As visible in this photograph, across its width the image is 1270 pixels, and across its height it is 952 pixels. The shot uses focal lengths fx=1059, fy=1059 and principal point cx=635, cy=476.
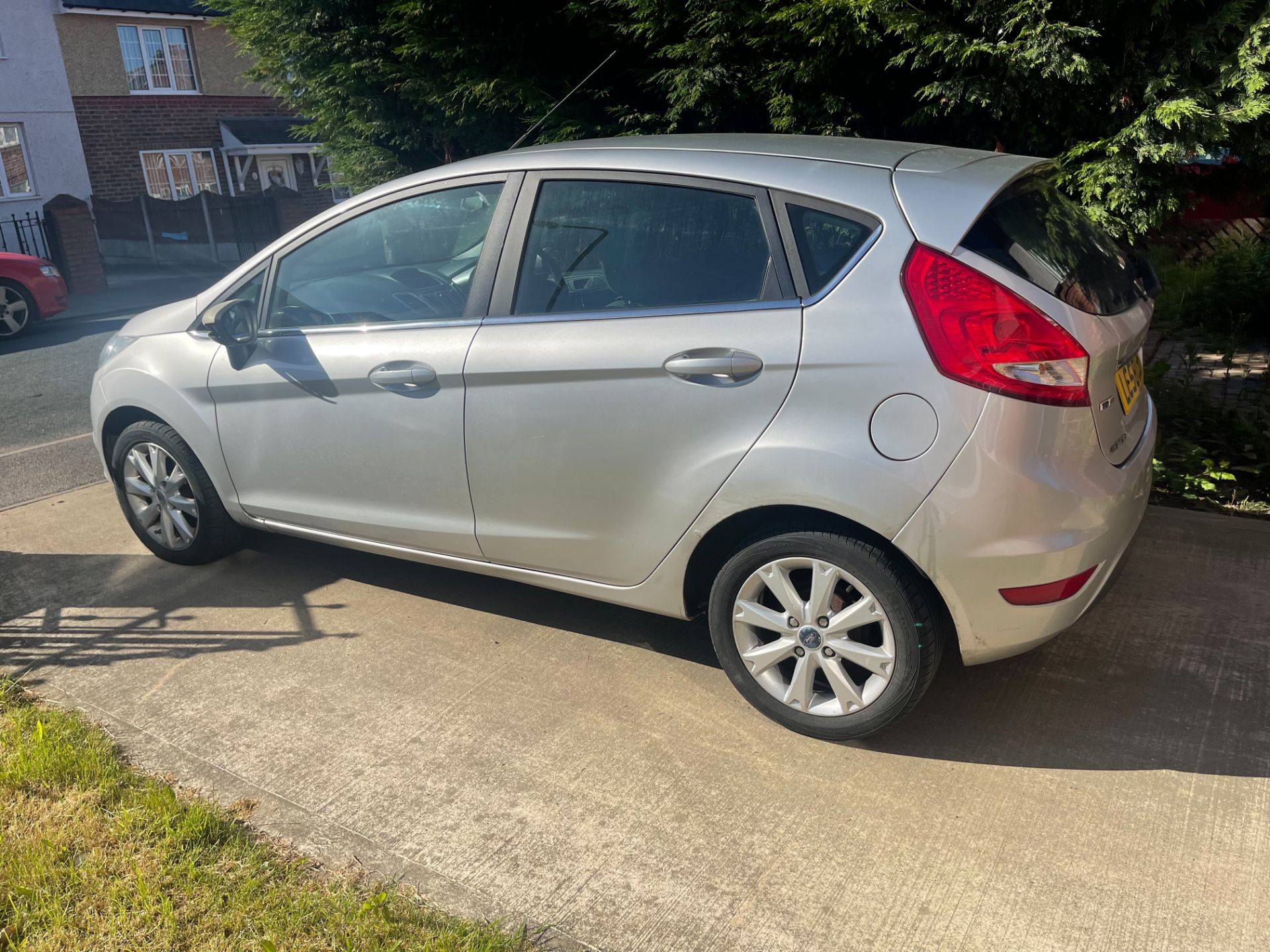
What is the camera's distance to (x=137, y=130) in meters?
25.0

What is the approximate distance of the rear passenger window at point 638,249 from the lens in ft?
10.3

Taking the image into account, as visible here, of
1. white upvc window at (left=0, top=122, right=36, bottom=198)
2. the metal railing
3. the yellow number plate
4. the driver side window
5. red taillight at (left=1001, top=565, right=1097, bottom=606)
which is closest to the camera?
red taillight at (left=1001, top=565, right=1097, bottom=606)

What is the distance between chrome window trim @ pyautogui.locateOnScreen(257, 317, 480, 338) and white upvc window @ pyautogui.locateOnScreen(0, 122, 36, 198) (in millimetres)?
22518

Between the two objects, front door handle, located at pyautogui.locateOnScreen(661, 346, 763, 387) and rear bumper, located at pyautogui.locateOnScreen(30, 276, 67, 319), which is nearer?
front door handle, located at pyautogui.locateOnScreen(661, 346, 763, 387)

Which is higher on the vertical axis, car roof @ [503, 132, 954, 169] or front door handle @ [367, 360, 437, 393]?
car roof @ [503, 132, 954, 169]

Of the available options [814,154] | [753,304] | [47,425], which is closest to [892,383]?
[753,304]

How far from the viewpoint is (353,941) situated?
2.47 metres

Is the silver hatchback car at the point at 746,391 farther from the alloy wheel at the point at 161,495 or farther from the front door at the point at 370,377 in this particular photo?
the alloy wheel at the point at 161,495

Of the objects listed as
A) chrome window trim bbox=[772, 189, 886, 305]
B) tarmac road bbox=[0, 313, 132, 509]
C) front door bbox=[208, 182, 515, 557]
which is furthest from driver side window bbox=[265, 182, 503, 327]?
tarmac road bbox=[0, 313, 132, 509]

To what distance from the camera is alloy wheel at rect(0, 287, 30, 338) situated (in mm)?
12469

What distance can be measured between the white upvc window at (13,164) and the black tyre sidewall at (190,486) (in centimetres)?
2168

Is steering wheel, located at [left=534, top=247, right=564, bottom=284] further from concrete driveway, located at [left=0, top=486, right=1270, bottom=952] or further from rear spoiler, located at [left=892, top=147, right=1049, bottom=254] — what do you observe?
concrete driveway, located at [left=0, top=486, right=1270, bottom=952]

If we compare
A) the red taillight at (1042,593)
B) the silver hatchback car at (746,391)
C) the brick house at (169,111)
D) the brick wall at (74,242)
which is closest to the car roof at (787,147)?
the silver hatchback car at (746,391)

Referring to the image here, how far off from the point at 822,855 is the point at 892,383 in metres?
1.25
